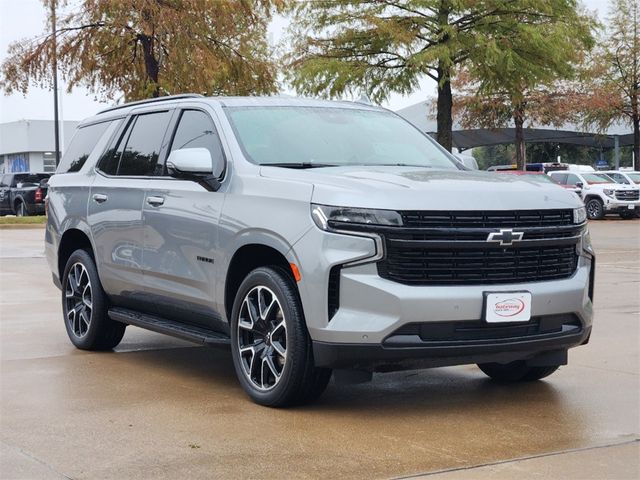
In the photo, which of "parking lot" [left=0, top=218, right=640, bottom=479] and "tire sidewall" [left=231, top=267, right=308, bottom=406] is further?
"tire sidewall" [left=231, top=267, right=308, bottom=406]

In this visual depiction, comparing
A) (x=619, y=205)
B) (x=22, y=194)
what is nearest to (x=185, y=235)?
(x=619, y=205)

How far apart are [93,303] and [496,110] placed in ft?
142

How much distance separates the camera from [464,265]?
19.2 ft

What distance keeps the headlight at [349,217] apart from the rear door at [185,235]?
3.43ft

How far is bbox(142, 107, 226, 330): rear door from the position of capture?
6.80 meters

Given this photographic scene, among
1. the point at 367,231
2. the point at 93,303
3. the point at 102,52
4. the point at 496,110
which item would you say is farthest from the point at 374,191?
the point at 496,110

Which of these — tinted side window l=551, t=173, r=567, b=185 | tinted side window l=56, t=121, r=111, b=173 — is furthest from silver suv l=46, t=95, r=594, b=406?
tinted side window l=551, t=173, r=567, b=185

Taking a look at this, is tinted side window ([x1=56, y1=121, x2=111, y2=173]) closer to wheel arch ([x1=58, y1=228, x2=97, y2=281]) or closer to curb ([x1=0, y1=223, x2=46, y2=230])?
wheel arch ([x1=58, y1=228, x2=97, y2=281])

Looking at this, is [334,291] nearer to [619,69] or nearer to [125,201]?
[125,201]

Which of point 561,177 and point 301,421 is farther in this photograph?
point 561,177

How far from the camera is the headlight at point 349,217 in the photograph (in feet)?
18.8

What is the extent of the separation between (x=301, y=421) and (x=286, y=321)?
55 cm

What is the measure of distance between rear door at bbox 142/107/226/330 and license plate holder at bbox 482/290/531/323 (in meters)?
1.76

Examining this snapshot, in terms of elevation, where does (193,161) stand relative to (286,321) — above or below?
above
